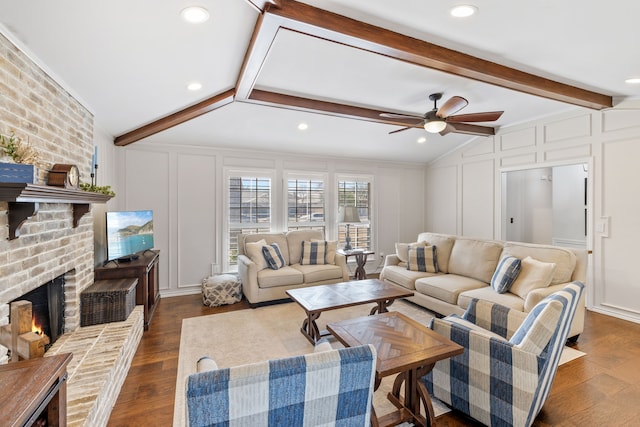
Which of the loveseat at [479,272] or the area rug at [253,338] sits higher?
the loveseat at [479,272]

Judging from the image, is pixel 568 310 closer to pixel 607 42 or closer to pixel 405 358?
pixel 405 358

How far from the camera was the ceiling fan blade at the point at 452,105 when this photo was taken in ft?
9.23

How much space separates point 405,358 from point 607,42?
9.40 feet

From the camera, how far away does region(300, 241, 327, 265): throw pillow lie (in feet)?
15.6

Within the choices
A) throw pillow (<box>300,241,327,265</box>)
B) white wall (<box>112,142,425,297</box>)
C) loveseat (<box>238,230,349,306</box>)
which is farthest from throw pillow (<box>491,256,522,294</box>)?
white wall (<box>112,142,425,297</box>)

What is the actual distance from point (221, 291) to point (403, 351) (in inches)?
119

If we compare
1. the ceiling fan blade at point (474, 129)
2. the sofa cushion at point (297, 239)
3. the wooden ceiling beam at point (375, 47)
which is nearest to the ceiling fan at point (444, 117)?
the wooden ceiling beam at point (375, 47)

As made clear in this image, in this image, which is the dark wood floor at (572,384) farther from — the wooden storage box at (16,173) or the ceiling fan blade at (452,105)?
the ceiling fan blade at (452,105)

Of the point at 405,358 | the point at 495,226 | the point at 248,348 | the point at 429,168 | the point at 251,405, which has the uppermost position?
the point at 429,168

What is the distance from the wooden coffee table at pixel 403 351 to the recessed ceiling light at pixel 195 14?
86.9 inches

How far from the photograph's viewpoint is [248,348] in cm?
296

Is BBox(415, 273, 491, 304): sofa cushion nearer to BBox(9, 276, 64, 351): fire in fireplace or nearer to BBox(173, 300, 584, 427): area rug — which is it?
BBox(173, 300, 584, 427): area rug

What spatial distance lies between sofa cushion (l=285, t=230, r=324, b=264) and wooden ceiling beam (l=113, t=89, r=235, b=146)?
2.28 m

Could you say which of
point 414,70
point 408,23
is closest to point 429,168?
point 414,70
